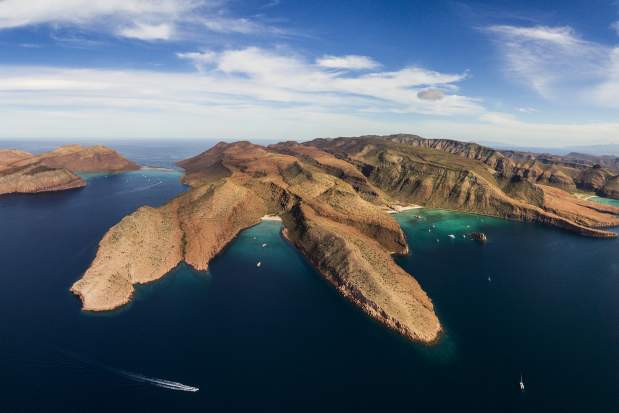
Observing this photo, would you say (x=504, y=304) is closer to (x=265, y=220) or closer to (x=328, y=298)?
(x=328, y=298)

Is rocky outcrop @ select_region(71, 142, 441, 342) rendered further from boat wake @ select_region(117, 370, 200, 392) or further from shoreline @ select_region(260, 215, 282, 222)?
boat wake @ select_region(117, 370, 200, 392)

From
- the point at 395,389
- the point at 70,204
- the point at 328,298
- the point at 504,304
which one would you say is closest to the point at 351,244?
the point at 328,298

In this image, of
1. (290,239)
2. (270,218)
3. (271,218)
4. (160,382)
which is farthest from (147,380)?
(271,218)

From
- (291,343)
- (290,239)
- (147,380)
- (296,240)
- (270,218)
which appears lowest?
(147,380)

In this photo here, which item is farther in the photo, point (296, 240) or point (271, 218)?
point (271, 218)

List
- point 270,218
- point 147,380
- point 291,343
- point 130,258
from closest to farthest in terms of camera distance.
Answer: point 147,380 < point 291,343 < point 130,258 < point 270,218

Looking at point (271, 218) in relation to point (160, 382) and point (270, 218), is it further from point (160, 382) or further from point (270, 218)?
point (160, 382)
